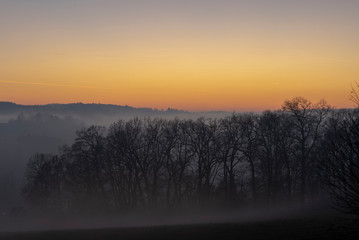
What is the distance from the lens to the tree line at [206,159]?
44719 millimetres

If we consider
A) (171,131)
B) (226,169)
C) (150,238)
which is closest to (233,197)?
(226,169)

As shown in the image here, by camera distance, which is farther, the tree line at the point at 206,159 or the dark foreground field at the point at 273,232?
the tree line at the point at 206,159

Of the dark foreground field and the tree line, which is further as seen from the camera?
the tree line

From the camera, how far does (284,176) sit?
154ft

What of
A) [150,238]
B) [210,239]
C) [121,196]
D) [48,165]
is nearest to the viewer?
[210,239]

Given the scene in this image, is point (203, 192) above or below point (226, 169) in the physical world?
below

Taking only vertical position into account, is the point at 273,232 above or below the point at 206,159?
below

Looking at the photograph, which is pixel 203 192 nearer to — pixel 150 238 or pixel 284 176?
pixel 284 176

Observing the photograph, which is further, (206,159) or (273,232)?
(206,159)

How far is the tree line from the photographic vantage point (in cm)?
4472

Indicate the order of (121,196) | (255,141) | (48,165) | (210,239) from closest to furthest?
(210,239) < (255,141) < (121,196) < (48,165)

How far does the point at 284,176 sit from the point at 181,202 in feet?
48.0

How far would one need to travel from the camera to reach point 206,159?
4741 centimetres

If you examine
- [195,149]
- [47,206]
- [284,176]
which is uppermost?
[195,149]
